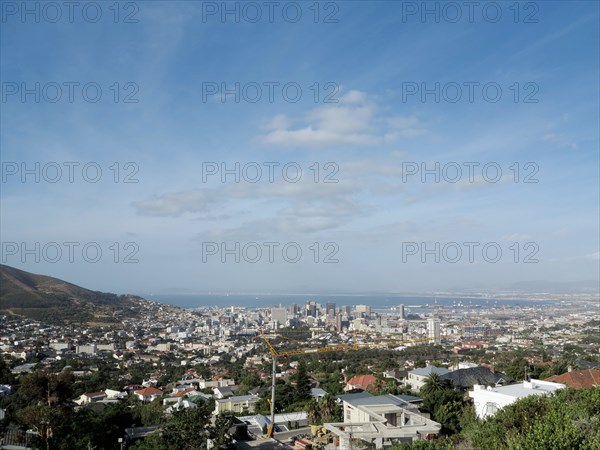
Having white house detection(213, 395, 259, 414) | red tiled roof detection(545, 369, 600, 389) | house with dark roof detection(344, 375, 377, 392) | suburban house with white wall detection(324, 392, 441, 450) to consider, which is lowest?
white house detection(213, 395, 259, 414)

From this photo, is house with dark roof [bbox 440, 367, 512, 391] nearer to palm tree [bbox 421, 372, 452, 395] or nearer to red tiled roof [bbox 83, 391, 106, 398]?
palm tree [bbox 421, 372, 452, 395]

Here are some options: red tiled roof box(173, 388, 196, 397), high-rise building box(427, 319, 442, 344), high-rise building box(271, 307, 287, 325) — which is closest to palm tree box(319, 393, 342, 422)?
red tiled roof box(173, 388, 196, 397)

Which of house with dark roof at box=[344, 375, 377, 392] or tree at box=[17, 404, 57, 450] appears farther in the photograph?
house with dark roof at box=[344, 375, 377, 392]

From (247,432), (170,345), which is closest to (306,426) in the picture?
(247,432)

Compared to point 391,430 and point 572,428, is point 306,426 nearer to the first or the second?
point 391,430

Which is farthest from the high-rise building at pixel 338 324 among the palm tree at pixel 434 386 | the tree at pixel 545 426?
the tree at pixel 545 426

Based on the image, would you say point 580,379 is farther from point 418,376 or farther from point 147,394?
point 147,394

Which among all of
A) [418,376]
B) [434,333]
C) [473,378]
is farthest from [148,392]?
[434,333]

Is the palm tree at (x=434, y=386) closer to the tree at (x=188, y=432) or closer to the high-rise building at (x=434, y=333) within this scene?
the tree at (x=188, y=432)
